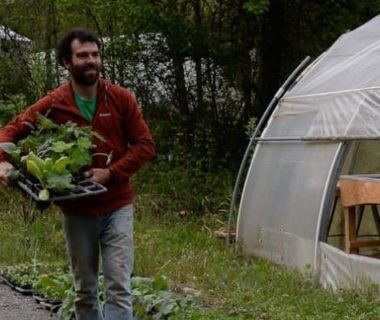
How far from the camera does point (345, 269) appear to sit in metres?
8.64

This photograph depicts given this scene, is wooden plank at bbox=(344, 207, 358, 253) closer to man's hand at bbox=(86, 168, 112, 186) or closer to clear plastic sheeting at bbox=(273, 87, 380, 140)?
clear plastic sheeting at bbox=(273, 87, 380, 140)

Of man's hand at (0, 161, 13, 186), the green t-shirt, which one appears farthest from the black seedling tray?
the green t-shirt

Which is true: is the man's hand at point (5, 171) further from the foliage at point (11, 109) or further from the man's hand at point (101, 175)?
the foliage at point (11, 109)

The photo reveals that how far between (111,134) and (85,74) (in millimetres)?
386

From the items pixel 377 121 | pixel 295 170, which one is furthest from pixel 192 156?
pixel 377 121

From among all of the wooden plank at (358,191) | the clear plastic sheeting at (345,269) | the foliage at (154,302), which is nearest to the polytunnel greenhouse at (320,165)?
the clear plastic sheeting at (345,269)

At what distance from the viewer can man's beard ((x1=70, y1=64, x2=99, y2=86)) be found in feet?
17.1

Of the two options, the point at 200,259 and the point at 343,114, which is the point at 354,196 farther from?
the point at 200,259

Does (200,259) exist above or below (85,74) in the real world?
below

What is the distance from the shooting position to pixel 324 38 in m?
16.0

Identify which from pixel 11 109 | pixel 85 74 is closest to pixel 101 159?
pixel 85 74

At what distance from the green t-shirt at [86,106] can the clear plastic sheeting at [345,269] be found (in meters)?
3.80

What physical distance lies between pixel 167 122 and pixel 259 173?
615 cm

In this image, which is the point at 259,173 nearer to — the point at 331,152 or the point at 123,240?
the point at 331,152
